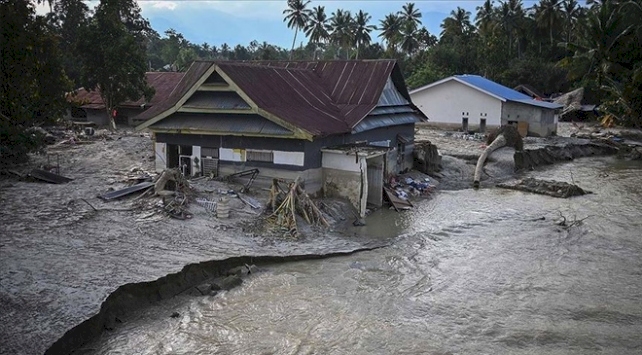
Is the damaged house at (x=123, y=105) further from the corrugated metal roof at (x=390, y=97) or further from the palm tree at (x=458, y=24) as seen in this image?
the palm tree at (x=458, y=24)

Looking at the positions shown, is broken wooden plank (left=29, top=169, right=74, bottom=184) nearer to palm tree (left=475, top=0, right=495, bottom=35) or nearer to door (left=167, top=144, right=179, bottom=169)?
door (left=167, top=144, right=179, bottom=169)

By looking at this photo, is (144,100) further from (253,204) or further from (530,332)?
(530,332)

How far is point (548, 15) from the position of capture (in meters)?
57.7

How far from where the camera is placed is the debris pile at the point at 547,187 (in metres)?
23.4

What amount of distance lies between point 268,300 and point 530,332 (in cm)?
552

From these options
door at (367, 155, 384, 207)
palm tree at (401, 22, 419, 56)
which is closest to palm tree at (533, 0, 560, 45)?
palm tree at (401, 22, 419, 56)

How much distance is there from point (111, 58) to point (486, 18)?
45634mm

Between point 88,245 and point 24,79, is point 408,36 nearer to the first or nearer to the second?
point 24,79

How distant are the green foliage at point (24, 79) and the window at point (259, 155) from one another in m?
6.43

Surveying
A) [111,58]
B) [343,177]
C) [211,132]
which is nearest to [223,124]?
[211,132]

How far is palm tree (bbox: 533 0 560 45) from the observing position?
57500mm

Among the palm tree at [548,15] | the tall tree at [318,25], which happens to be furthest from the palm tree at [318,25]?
the palm tree at [548,15]

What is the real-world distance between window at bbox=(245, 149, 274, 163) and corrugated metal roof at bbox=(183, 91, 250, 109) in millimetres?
1607

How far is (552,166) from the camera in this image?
1238 inches
